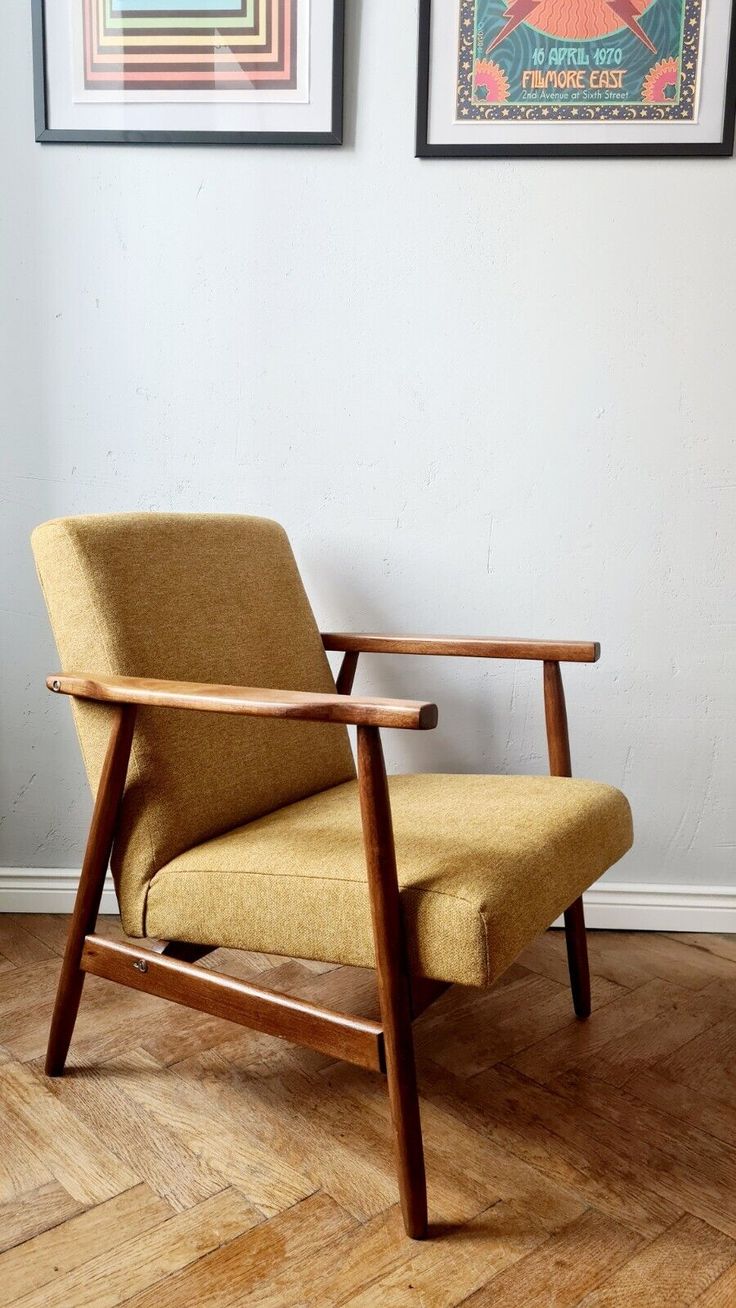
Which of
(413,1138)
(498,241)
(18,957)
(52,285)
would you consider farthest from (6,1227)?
(498,241)

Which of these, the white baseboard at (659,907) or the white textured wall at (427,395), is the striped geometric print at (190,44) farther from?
the white baseboard at (659,907)

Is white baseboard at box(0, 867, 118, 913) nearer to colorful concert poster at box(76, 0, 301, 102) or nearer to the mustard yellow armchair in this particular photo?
the mustard yellow armchair

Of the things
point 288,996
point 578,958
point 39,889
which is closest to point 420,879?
point 288,996

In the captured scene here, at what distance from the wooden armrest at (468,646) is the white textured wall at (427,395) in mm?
243

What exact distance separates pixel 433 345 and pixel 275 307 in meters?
0.31

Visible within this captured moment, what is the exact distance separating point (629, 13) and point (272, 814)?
5.05 ft

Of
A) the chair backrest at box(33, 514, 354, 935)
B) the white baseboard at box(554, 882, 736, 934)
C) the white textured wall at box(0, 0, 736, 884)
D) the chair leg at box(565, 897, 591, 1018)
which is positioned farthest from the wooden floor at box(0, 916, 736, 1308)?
the white textured wall at box(0, 0, 736, 884)

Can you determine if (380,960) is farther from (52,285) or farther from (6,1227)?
(52,285)

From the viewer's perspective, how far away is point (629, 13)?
1758mm

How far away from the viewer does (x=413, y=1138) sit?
3.67 feet

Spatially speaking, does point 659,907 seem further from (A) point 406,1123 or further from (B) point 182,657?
(B) point 182,657

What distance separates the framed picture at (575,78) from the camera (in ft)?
5.77

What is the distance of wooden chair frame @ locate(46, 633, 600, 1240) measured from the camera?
1.07m

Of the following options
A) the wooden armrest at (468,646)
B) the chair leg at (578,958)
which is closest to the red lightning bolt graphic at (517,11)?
the wooden armrest at (468,646)
